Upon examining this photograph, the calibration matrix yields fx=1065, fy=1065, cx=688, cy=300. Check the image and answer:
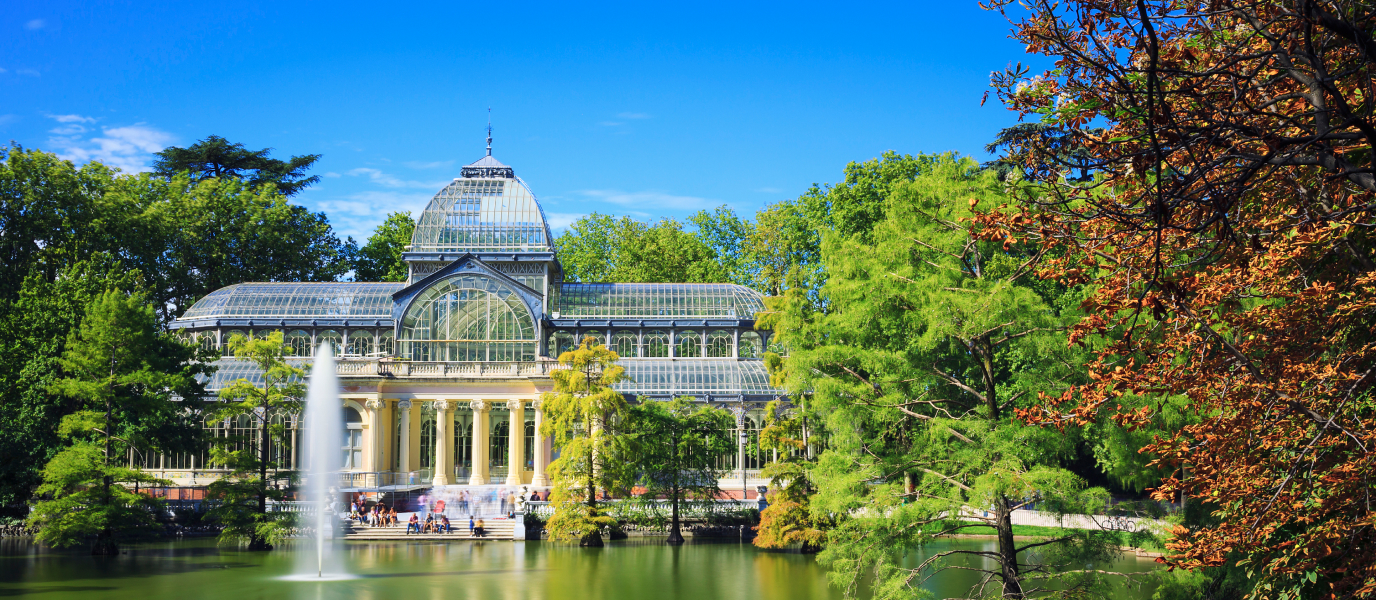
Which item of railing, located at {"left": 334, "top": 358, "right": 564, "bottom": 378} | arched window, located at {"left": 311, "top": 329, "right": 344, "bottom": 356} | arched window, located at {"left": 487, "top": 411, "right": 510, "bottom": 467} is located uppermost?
arched window, located at {"left": 311, "top": 329, "right": 344, "bottom": 356}

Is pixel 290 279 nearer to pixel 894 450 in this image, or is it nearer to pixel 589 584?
pixel 589 584

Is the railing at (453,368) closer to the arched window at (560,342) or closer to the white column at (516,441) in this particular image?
the white column at (516,441)

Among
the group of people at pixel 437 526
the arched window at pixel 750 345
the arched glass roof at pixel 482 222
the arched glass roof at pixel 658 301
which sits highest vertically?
the arched glass roof at pixel 482 222

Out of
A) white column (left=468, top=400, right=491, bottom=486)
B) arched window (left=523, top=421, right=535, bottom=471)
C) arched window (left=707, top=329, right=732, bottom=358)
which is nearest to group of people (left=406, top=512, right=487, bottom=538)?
white column (left=468, top=400, right=491, bottom=486)

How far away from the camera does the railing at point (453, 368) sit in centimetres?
5116

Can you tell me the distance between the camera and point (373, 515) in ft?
144

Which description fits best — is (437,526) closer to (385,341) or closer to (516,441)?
(516,441)

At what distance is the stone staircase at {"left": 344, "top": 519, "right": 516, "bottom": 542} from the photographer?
139ft

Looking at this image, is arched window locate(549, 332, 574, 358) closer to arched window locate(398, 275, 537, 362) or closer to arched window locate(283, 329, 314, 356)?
arched window locate(398, 275, 537, 362)

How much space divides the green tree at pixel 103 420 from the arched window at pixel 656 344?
75.9 ft

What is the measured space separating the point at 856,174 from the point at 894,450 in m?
34.5

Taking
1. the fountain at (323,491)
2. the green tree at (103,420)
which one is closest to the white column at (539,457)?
the fountain at (323,491)

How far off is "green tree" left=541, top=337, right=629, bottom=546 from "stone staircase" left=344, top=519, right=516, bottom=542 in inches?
151

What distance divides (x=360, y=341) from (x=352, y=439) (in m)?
5.71
